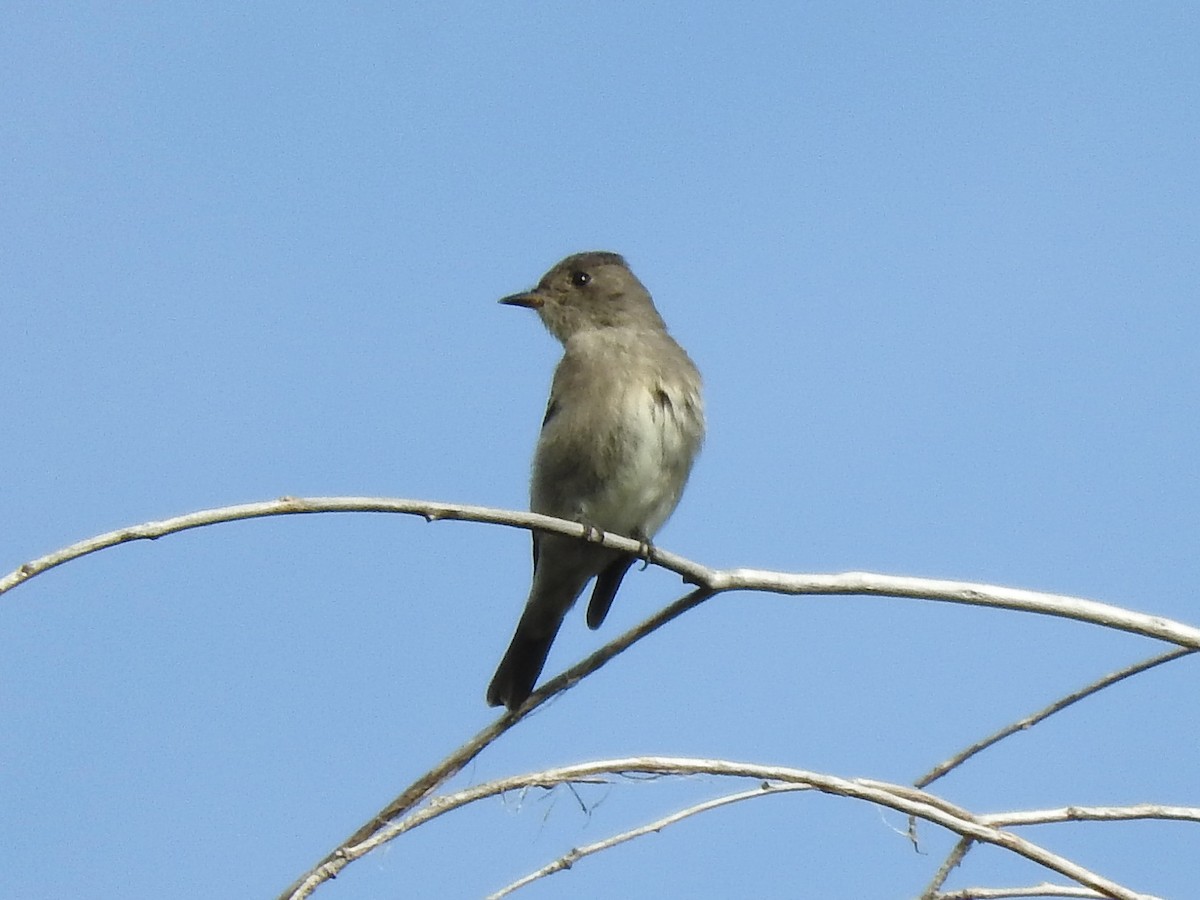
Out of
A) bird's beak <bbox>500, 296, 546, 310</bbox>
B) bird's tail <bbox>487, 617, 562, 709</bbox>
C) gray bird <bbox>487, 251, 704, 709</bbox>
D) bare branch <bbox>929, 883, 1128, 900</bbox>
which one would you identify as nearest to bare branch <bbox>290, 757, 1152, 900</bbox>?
bare branch <bbox>929, 883, 1128, 900</bbox>

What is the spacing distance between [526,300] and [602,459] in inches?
74.0

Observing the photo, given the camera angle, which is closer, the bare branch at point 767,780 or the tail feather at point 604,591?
the bare branch at point 767,780

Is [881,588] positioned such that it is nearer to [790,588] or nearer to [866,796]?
[790,588]

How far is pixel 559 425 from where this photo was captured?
25.7ft

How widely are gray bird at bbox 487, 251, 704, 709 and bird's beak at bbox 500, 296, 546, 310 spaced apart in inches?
17.2

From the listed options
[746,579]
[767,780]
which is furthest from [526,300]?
[767,780]

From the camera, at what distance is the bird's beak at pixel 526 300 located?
9.15 meters

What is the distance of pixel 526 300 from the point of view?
9164mm

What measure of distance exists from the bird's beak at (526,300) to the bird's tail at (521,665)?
1.85 meters

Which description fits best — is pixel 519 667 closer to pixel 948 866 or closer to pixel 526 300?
pixel 526 300

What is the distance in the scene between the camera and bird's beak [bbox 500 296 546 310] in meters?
9.15

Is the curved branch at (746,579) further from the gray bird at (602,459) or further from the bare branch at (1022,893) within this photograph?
the gray bird at (602,459)

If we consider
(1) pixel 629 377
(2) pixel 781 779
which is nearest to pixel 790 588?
(2) pixel 781 779

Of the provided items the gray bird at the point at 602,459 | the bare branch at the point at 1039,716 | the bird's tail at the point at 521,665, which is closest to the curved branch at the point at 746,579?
the bare branch at the point at 1039,716
